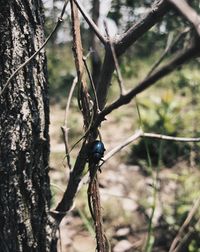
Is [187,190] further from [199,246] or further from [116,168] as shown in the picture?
[116,168]

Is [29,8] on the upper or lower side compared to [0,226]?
upper

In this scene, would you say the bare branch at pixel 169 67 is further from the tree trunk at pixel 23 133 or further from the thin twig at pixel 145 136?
the tree trunk at pixel 23 133

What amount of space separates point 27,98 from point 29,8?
9.9 inches

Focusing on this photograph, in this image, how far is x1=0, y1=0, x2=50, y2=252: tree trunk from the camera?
119cm

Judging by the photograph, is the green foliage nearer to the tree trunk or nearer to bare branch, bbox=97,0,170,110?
the tree trunk

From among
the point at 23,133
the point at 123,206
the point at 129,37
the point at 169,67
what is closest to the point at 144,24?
the point at 129,37

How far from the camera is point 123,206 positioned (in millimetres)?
2883

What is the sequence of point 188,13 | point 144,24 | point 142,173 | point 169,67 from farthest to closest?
point 142,173 < point 144,24 < point 169,67 < point 188,13

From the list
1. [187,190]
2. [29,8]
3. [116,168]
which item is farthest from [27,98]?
[116,168]

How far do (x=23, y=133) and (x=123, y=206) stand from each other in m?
1.72

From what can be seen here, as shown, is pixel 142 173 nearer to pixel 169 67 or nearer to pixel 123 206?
pixel 123 206

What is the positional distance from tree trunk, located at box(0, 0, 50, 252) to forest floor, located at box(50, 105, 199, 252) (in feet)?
1.91

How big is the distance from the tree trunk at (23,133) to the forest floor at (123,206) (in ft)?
1.91

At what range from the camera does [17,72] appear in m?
1.21
